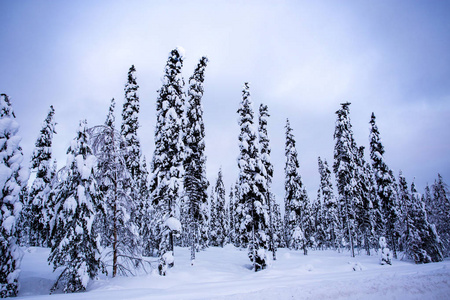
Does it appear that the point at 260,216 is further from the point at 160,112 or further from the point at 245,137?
the point at 160,112

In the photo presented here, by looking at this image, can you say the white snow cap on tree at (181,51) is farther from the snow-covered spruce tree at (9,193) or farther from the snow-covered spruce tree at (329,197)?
the snow-covered spruce tree at (329,197)

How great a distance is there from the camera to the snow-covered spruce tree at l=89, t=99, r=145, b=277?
14352 millimetres

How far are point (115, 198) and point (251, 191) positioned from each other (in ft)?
42.3

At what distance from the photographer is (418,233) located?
2695cm

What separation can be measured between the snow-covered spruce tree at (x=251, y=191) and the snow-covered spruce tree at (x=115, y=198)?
1083 centimetres

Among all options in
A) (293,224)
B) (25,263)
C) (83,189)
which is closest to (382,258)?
(293,224)

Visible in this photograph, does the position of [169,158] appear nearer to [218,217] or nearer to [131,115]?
[131,115]

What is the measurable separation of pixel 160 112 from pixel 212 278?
44.5 ft

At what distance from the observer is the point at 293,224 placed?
3738 centimetres

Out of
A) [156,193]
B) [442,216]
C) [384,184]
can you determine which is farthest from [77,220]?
[442,216]

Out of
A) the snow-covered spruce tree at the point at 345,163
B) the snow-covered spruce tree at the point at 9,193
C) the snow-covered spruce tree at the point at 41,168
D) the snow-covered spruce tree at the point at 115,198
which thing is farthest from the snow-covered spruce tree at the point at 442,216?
the snow-covered spruce tree at the point at 41,168

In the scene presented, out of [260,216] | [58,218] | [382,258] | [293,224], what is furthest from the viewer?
[293,224]

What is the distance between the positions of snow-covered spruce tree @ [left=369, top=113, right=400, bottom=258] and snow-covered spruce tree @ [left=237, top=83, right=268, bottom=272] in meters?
21.4

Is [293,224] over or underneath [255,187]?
underneath
